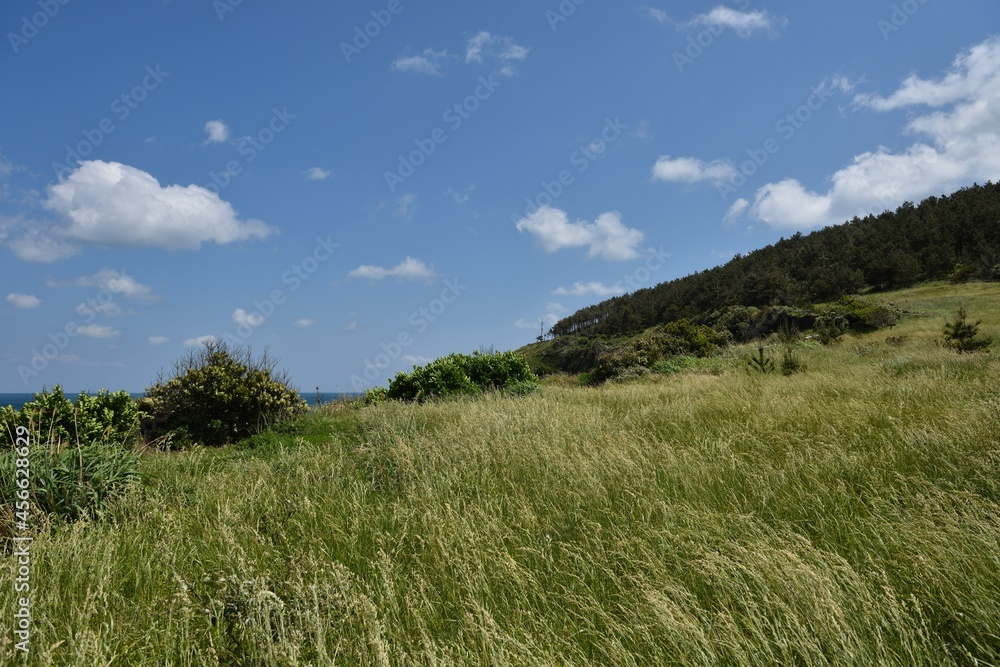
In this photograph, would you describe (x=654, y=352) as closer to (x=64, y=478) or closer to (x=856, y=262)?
(x=64, y=478)

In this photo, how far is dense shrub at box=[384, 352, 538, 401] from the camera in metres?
13.2

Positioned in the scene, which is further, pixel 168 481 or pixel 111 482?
pixel 168 481

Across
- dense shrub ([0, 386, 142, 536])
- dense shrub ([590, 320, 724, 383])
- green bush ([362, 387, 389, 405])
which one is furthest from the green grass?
dense shrub ([590, 320, 724, 383])

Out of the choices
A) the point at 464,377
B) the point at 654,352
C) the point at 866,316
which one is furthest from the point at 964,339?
the point at 464,377

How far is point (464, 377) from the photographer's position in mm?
13516

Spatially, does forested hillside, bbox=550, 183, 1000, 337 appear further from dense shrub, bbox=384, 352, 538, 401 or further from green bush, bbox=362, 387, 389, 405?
green bush, bbox=362, 387, 389, 405

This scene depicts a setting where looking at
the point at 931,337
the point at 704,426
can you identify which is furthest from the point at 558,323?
the point at 704,426

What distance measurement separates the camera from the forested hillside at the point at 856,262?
1419 inches

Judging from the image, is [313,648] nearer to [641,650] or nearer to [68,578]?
[641,650]

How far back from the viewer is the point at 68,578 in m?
3.24

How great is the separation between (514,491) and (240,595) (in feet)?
7.38

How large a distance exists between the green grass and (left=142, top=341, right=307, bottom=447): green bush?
4185 millimetres

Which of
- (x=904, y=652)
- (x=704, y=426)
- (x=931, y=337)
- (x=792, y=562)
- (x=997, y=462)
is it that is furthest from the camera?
(x=931, y=337)

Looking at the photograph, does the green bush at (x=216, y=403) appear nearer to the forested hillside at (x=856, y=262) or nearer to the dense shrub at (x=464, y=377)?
the dense shrub at (x=464, y=377)
